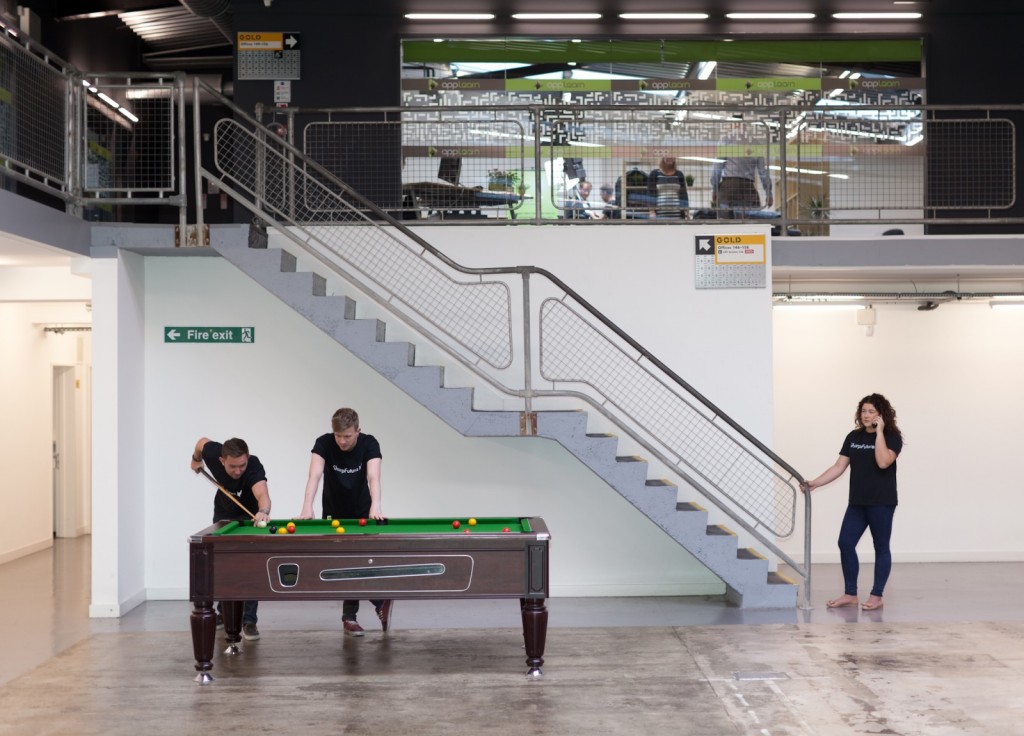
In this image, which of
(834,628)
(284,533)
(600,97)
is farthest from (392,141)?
(834,628)

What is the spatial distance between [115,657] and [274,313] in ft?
10.6

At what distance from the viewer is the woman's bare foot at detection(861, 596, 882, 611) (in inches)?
336

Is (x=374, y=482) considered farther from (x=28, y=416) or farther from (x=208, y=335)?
(x=28, y=416)

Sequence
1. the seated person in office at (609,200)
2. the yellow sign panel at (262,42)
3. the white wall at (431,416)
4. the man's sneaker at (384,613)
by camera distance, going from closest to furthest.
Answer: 1. the man's sneaker at (384,613)
2. the white wall at (431,416)
3. the seated person in office at (609,200)
4. the yellow sign panel at (262,42)

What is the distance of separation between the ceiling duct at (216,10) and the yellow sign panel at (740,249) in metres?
5.23

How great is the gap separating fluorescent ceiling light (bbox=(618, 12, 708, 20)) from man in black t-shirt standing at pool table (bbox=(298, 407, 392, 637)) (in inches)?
229

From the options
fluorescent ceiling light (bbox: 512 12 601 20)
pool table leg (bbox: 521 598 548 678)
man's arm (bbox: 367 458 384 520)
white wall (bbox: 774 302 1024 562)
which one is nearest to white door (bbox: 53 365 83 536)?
fluorescent ceiling light (bbox: 512 12 601 20)

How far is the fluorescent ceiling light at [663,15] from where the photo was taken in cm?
1133

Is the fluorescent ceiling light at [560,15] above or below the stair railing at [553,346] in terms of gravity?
above

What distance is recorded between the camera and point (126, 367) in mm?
8875

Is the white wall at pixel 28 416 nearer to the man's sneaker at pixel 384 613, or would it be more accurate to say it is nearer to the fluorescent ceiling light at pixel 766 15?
the man's sneaker at pixel 384 613

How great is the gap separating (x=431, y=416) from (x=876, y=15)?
6.14 m

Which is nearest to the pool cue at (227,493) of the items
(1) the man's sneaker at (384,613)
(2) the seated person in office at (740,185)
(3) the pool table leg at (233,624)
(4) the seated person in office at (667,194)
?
(3) the pool table leg at (233,624)

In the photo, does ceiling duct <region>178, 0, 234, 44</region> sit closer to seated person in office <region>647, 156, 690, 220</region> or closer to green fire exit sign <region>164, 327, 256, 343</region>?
green fire exit sign <region>164, 327, 256, 343</region>
